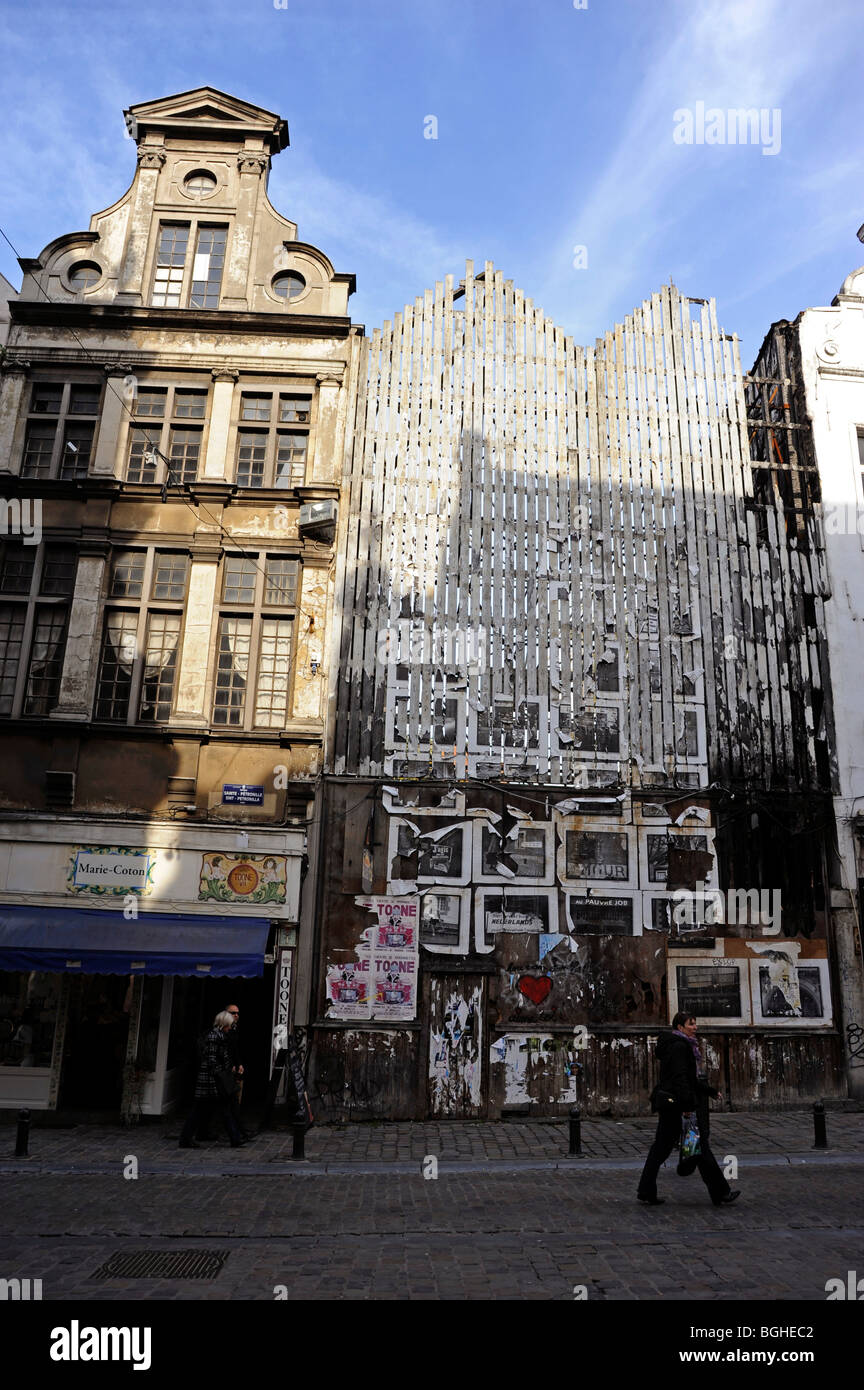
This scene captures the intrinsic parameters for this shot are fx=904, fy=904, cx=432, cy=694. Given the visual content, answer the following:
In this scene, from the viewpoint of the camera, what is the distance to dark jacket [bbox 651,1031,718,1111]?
8297 millimetres

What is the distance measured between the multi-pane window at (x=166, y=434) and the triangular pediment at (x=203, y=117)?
201 inches

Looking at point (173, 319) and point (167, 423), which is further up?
point (173, 319)

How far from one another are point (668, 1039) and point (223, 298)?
1396 centimetres

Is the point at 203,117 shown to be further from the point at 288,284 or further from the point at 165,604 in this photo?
the point at 165,604

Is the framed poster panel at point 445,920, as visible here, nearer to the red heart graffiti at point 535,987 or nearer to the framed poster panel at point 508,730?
the red heart graffiti at point 535,987

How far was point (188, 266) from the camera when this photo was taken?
16.2 m

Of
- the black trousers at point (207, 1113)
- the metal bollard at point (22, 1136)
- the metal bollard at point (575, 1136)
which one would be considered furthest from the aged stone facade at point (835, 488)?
the metal bollard at point (22, 1136)

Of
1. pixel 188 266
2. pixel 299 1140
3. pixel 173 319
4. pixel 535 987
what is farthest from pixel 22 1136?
pixel 188 266

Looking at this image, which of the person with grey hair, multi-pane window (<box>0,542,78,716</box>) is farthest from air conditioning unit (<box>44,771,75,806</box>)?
the person with grey hair

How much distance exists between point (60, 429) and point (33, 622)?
344 centimetres

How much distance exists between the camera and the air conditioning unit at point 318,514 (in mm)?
14680

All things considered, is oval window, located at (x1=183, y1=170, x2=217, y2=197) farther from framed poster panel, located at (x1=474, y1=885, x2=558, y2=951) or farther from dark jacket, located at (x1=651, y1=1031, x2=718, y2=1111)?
dark jacket, located at (x1=651, y1=1031, x2=718, y2=1111)
